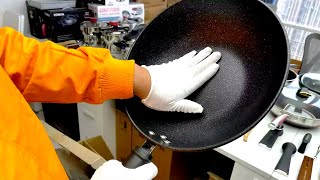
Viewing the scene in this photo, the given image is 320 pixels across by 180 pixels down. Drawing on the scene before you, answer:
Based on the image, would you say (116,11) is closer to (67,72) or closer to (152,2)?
(152,2)

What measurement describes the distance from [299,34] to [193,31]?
4.19 ft

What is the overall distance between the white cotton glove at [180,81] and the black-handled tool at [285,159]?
1.09 feet

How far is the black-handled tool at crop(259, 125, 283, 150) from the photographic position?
0.80m

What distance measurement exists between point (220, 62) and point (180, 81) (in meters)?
0.12

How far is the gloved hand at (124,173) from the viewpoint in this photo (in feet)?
1.44

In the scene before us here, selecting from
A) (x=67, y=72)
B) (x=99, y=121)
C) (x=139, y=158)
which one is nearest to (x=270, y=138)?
(x=139, y=158)

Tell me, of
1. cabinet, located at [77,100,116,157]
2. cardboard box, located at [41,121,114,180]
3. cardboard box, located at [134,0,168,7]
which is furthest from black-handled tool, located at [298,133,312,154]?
cardboard box, located at [134,0,168,7]

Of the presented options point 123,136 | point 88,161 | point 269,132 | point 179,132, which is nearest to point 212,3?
point 179,132

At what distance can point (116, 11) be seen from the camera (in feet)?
4.85

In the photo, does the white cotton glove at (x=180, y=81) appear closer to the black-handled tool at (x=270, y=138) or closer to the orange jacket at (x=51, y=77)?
the orange jacket at (x=51, y=77)

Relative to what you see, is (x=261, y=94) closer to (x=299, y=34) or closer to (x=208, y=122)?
(x=208, y=122)

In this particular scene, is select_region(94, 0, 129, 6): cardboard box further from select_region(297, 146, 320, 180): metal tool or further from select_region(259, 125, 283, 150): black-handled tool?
select_region(297, 146, 320, 180): metal tool

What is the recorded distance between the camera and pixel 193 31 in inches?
24.6

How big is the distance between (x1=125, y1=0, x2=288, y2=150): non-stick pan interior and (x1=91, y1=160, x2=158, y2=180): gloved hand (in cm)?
7
